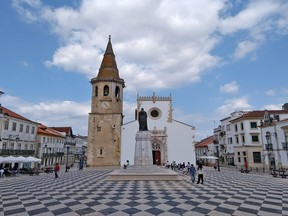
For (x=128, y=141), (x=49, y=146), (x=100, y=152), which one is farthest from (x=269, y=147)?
(x=49, y=146)

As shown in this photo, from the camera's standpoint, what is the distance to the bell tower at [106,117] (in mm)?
34688

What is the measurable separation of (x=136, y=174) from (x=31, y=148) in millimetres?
25781

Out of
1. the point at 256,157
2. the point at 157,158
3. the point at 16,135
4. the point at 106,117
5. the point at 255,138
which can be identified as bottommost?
the point at 157,158

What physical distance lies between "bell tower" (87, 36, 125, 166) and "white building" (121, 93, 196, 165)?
1698 mm

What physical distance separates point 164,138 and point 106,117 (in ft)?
36.9

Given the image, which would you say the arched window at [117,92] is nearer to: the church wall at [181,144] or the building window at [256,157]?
the church wall at [181,144]

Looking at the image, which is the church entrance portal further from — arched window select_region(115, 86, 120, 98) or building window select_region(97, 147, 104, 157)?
arched window select_region(115, 86, 120, 98)

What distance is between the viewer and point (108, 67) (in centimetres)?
3884

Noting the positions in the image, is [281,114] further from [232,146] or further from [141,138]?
[141,138]

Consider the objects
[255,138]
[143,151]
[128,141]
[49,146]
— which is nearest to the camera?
[143,151]

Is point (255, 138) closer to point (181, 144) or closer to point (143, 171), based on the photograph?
point (181, 144)

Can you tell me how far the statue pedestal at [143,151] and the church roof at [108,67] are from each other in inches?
827

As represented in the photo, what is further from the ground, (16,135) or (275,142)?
(16,135)

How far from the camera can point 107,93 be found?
1486 inches
